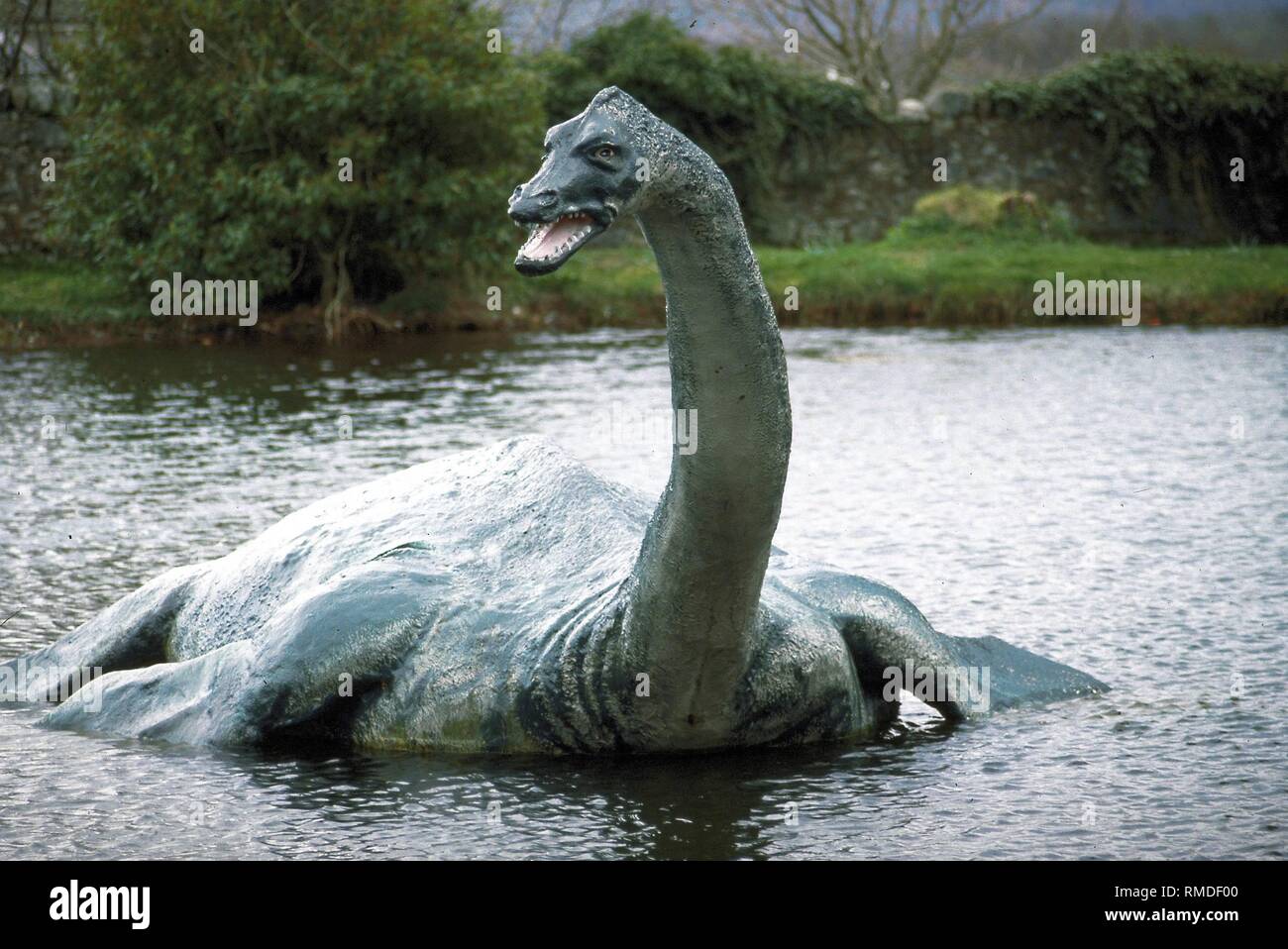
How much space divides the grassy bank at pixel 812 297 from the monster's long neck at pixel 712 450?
1910cm

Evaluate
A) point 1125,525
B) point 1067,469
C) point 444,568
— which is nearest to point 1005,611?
point 1125,525

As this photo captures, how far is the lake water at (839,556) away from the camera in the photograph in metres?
5.68

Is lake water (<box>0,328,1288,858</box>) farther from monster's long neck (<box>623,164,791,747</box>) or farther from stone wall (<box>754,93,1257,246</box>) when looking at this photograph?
stone wall (<box>754,93,1257,246</box>)

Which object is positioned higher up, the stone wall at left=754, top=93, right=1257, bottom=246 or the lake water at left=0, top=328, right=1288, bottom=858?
the stone wall at left=754, top=93, right=1257, bottom=246

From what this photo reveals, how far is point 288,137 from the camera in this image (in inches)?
962

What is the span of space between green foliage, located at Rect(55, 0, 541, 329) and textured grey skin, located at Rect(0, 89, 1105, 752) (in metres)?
16.9

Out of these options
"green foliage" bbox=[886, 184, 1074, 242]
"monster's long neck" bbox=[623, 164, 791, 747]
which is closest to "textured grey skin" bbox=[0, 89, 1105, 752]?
"monster's long neck" bbox=[623, 164, 791, 747]

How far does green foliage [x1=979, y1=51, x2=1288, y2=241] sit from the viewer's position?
34.4 meters

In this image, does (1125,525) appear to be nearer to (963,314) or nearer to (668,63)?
(963,314)

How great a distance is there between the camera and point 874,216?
33.9 meters

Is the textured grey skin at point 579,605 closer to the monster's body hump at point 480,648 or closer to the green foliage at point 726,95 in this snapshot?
the monster's body hump at point 480,648

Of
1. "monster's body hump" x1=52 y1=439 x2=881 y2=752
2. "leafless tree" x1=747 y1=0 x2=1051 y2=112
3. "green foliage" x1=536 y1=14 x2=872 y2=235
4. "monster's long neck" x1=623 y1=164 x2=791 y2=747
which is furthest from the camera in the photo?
"leafless tree" x1=747 y1=0 x2=1051 y2=112

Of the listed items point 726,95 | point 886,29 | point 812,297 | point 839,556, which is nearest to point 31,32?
point 726,95

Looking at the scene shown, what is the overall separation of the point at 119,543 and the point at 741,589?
5845 mm
